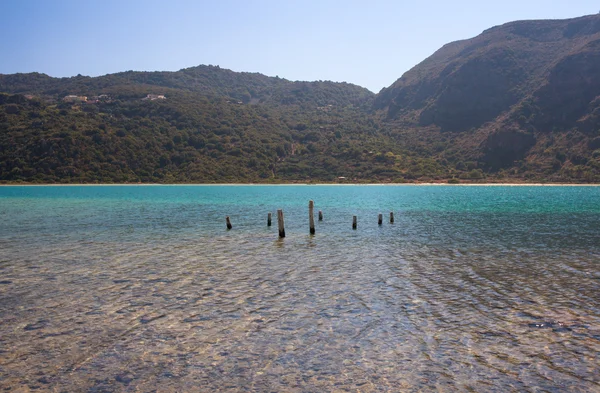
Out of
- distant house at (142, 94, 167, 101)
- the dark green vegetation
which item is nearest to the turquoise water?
the dark green vegetation

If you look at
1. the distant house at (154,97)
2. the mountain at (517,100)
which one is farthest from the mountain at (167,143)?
the mountain at (517,100)

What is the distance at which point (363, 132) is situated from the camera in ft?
522

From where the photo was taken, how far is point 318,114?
192000 mm

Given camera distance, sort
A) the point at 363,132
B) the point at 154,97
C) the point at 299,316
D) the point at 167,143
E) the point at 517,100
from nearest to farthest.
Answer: the point at 299,316, the point at 167,143, the point at 517,100, the point at 154,97, the point at 363,132

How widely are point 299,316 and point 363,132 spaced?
499 feet

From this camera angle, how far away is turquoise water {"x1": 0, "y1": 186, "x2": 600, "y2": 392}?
7551 millimetres

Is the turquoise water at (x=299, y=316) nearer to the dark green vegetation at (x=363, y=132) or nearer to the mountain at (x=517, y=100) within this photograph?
the dark green vegetation at (x=363, y=132)

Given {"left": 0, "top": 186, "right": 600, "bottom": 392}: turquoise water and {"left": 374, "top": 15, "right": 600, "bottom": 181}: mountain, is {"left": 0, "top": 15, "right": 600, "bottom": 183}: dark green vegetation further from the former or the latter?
{"left": 0, "top": 186, "right": 600, "bottom": 392}: turquoise water

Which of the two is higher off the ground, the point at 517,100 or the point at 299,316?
the point at 517,100

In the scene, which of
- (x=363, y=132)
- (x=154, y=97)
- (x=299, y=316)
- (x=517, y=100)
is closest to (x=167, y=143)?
(x=154, y=97)

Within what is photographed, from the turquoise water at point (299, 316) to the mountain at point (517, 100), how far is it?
10532 centimetres

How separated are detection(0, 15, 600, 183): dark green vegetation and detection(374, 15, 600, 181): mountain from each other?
379 millimetres

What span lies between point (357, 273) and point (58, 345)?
9.61 metres

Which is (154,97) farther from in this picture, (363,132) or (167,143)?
(363,132)
